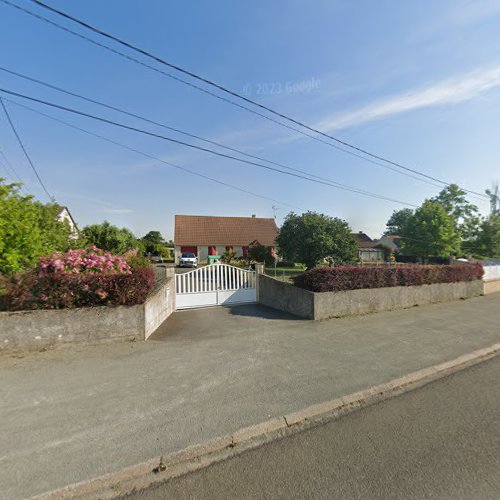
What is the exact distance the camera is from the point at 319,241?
690 inches

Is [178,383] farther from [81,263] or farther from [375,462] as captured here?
[81,263]

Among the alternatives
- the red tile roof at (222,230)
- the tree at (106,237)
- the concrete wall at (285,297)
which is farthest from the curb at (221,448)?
the red tile roof at (222,230)

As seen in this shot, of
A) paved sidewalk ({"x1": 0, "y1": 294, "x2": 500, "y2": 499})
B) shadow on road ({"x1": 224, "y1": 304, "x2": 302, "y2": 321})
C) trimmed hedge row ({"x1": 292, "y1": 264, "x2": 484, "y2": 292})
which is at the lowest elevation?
paved sidewalk ({"x1": 0, "y1": 294, "x2": 500, "y2": 499})

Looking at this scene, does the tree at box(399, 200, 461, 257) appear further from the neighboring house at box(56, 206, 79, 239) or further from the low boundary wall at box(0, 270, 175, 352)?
the neighboring house at box(56, 206, 79, 239)

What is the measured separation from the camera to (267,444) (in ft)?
8.51

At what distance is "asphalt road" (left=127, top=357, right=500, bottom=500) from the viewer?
2.06 metres

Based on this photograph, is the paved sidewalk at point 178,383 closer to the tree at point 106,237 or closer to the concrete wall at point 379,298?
the concrete wall at point 379,298

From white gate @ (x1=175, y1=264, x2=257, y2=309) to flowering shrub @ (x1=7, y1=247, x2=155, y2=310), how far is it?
2627mm

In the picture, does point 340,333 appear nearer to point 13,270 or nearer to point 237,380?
point 237,380

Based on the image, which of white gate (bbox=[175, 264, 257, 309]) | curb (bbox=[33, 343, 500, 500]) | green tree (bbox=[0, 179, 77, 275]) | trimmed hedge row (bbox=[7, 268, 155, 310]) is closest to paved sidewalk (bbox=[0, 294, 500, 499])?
curb (bbox=[33, 343, 500, 500])

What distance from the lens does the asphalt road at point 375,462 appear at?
6.76 ft

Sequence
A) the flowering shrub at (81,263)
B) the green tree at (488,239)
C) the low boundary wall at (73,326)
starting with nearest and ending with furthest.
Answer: the low boundary wall at (73,326) → the flowering shrub at (81,263) → the green tree at (488,239)

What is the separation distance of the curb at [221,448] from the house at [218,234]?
87.2ft

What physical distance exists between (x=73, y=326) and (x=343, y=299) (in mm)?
6653
